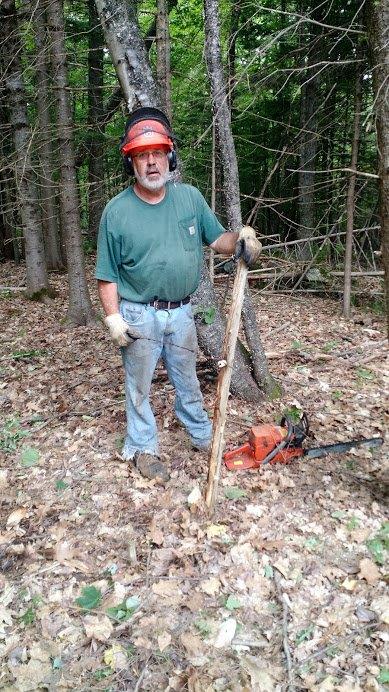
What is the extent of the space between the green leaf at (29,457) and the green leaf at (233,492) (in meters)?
1.67

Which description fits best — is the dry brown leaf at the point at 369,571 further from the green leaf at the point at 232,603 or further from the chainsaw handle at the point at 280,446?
the chainsaw handle at the point at 280,446

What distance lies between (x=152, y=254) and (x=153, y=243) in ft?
0.24

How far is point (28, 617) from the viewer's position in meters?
2.73

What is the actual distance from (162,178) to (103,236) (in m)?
0.54

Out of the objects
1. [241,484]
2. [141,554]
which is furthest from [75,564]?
[241,484]

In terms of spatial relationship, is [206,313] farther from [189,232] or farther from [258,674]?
[258,674]

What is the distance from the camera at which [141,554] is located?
3.11 meters

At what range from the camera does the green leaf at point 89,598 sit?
2787 mm

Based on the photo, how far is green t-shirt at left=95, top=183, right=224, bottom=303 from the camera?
3.19m

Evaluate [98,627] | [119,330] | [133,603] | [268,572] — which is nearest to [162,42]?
[119,330]

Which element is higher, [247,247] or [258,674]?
[247,247]

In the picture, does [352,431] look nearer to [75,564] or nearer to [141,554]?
[141,554]

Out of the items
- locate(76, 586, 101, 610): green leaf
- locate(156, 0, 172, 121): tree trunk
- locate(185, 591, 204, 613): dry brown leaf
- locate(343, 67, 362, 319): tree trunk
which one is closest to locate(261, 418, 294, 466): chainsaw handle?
locate(185, 591, 204, 613): dry brown leaf

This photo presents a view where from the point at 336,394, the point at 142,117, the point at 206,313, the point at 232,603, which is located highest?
the point at 142,117
